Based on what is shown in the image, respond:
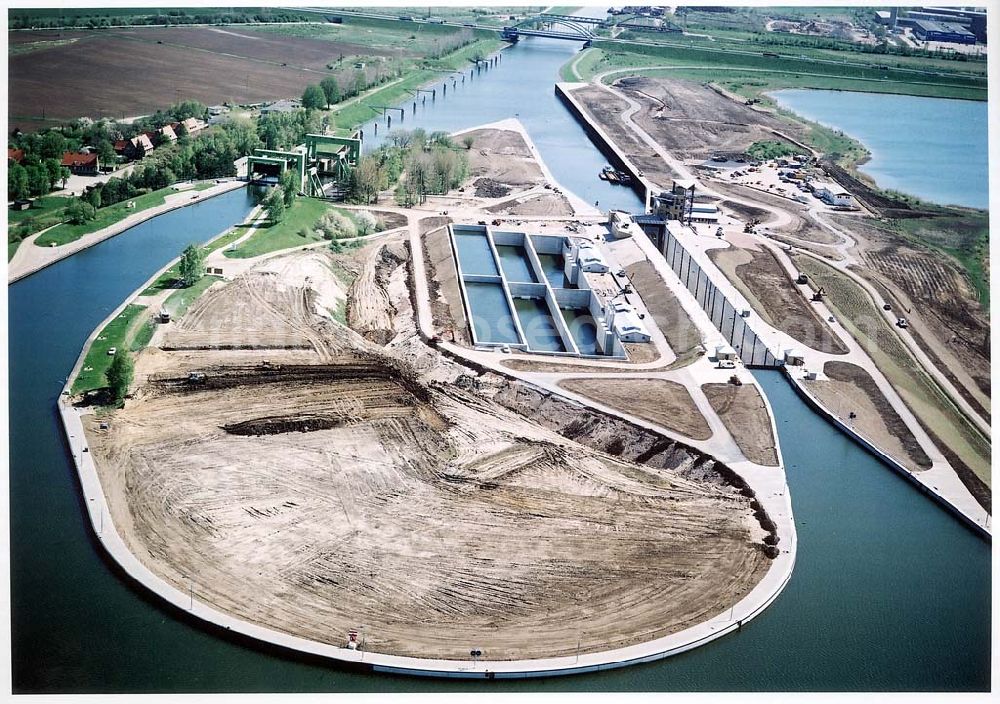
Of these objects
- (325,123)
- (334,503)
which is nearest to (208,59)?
(325,123)

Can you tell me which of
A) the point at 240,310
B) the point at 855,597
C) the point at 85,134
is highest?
the point at 85,134

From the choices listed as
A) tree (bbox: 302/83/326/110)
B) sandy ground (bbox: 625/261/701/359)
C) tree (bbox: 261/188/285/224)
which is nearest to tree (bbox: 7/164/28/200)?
tree (bbox: 261/188/285/224)

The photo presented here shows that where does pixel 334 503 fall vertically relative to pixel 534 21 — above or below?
below

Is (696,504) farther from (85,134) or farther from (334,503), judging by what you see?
(85,134)

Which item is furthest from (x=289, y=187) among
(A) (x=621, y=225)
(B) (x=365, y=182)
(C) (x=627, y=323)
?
(C) (x=627, y=323)

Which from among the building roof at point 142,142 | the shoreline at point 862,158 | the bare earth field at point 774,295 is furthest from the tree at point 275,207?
the shoreline at point 862,158

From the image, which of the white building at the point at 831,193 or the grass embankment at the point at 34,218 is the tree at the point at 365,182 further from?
the white building at the point at 831,193
